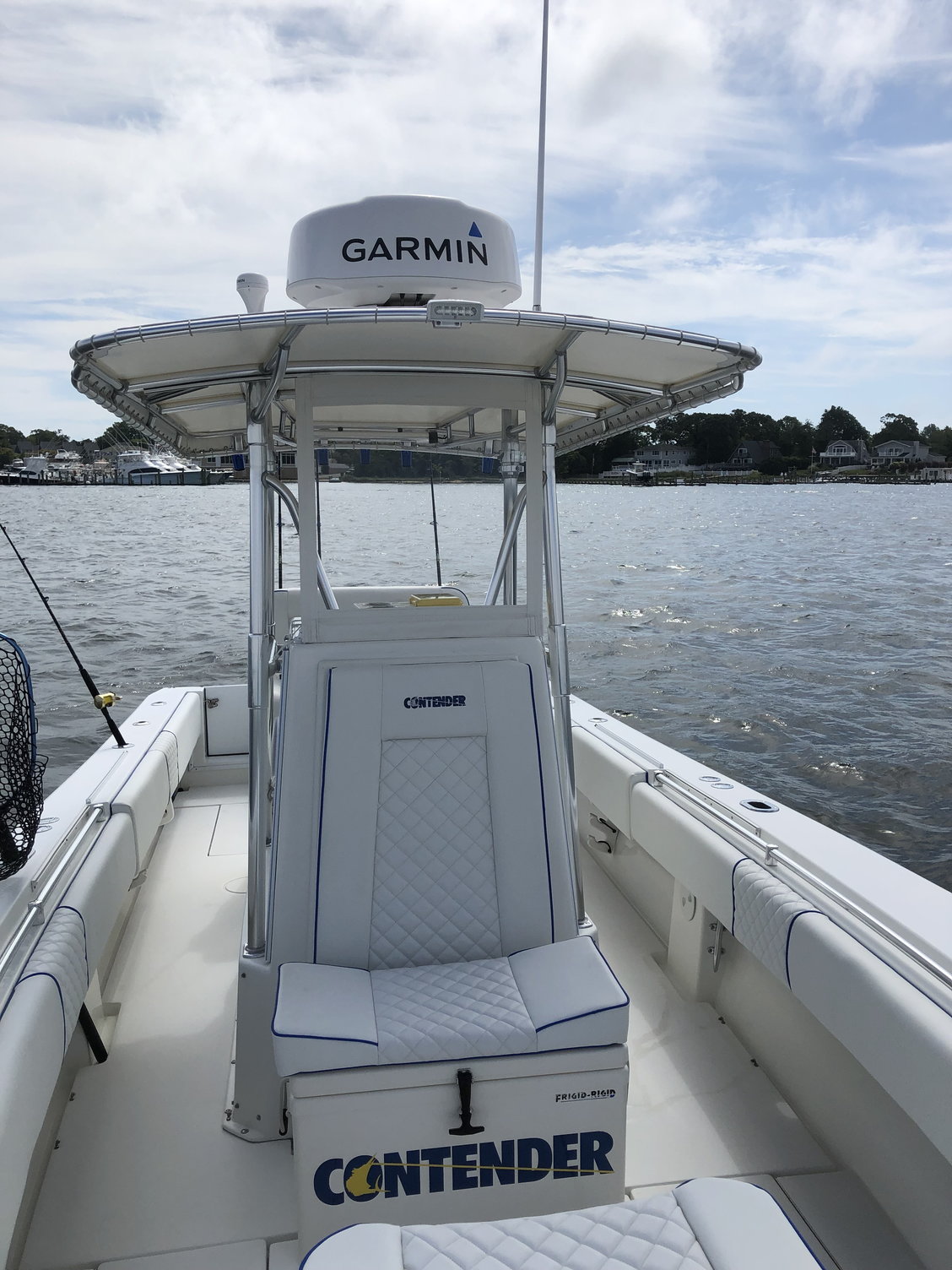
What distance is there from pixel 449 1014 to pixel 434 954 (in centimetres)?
33

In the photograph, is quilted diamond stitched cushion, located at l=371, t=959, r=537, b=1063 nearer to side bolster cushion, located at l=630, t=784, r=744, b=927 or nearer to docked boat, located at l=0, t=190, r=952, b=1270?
docked boat, located at l=0, t=190, r=952, b=1270

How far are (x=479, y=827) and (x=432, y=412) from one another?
4.57 ft

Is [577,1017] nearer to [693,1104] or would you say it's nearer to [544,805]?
[544,805]

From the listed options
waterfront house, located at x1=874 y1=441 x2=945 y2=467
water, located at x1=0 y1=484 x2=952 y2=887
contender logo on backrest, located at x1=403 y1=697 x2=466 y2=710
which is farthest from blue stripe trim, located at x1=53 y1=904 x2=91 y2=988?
waterfront house, located at x1=874 y1=441 x2=945 y2=467

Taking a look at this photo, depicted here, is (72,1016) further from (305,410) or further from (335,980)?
(305,410)


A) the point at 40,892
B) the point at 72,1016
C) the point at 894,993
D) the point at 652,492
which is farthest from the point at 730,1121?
the point at 652,492

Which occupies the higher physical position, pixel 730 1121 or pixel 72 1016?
pixel 72 1016

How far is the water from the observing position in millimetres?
3682

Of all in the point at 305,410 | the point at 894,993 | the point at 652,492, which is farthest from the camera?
the point at 652,492

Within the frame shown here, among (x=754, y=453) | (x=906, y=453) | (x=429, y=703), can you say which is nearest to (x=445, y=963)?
(x=429, y=703)

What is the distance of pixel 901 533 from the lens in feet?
92.5

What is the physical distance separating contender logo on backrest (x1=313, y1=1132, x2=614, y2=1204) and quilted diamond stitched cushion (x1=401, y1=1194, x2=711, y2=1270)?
1.45ft

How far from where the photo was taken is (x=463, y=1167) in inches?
72.8

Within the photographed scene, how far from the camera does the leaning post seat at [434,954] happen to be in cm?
180
